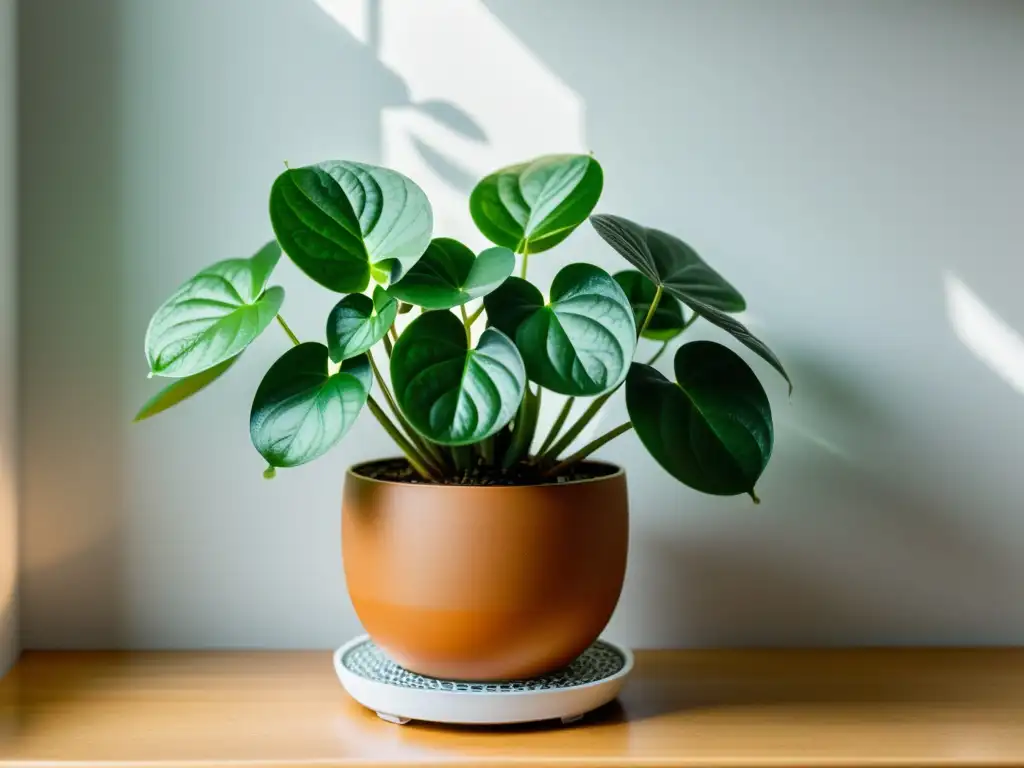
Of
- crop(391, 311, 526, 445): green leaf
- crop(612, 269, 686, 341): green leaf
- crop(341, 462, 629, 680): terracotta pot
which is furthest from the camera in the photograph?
crop(612, 269, 686, 341): green leaf

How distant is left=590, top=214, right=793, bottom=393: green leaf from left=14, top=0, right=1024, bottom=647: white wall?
6.6 inches

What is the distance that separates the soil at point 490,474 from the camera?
97 centimetres

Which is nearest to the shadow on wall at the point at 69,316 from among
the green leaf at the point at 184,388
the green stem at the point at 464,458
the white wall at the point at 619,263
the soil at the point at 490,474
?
the white wall at the point at 619,263

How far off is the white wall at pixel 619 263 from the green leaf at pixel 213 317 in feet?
0.78

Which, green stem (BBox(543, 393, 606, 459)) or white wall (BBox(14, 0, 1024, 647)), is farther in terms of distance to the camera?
white wall (BBox(14, 0, 1024, 647))

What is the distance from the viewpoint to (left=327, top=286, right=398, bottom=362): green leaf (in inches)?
34.2

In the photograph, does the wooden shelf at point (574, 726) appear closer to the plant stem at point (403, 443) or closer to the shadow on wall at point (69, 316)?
the shadow on wall at point (69, 316)

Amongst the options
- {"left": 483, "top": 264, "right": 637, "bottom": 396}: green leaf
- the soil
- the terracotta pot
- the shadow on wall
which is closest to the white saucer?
the terracotta pot

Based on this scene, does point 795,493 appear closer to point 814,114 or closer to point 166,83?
point 814,114

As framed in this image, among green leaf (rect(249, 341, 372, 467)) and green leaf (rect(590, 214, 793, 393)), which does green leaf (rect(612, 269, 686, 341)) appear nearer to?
green leaf (rect(590, 214, 793, 393))

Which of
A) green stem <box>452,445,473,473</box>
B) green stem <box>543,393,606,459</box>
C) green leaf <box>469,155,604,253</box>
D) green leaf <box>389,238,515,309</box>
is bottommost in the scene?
green stem <box>452,445,473,473</box>

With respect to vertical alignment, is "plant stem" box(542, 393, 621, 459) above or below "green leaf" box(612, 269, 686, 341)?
below

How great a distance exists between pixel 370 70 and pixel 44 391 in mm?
551

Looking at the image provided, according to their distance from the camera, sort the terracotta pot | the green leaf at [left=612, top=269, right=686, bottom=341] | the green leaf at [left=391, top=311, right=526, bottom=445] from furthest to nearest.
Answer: the green leaf at [left=612, top=269, right=686, bottom=341]
the terracotta pot
the green leaf at [left=391, top=311, right=526, bottom=445]
